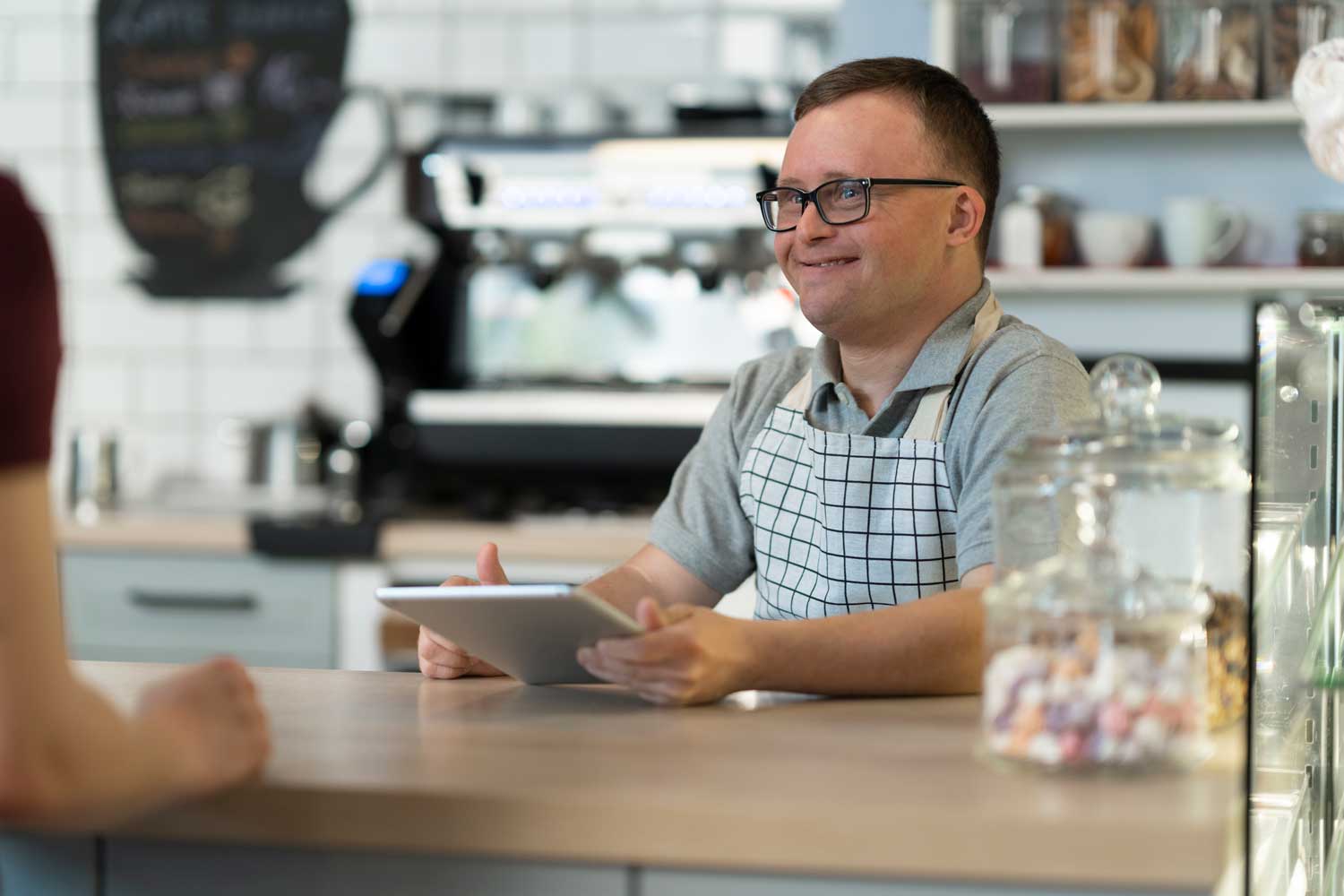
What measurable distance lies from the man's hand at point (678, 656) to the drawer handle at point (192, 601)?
1.98 metres

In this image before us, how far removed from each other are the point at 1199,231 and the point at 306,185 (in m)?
1.99

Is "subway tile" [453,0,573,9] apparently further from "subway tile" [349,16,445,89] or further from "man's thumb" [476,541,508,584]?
"man's thumb" [476,541,508,584]

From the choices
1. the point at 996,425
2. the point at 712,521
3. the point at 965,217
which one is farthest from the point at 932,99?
the point at 712,521

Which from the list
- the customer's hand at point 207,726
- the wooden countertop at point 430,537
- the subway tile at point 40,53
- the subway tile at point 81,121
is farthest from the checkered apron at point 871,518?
the subway tile at point 40,53

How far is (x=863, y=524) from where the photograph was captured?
1.69m

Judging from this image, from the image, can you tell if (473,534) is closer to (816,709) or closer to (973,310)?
(973,310)

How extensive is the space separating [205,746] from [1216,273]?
238 cm

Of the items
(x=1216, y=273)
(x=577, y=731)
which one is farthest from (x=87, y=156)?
(x=577, y=731)

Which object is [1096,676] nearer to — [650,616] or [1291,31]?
[650,616]

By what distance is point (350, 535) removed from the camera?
10.1ft

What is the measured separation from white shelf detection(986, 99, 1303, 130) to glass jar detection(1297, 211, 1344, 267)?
7.4 inches

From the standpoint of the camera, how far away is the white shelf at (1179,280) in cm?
294

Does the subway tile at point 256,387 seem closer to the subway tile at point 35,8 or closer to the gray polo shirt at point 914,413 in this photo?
the subway tile at point 35,8

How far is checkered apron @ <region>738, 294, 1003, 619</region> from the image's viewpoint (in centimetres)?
167
